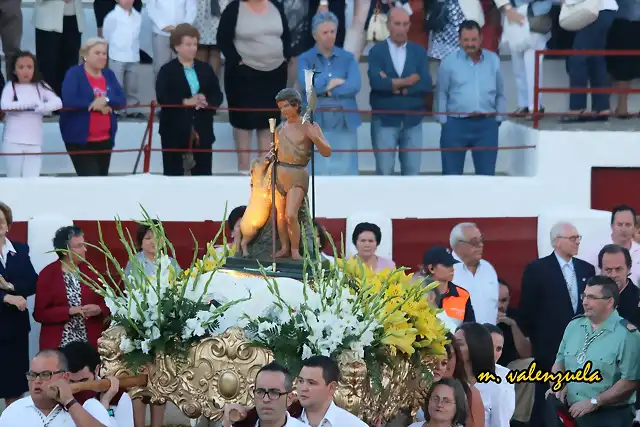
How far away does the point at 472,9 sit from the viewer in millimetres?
15344

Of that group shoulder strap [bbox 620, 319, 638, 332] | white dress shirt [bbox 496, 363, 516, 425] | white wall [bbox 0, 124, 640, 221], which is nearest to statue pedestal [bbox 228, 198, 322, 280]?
white dress shirt [bbox 496, 363, 516, 425]

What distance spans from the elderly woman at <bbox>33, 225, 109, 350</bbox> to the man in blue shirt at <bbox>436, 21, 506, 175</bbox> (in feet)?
13.0

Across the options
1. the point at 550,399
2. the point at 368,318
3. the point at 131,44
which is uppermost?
the point at 131,44

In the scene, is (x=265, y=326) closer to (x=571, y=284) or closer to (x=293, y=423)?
(x=293, y=423)

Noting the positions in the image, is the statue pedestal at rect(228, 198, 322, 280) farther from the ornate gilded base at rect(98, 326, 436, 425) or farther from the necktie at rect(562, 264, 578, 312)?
the necktie at rect(562, 264, 578, 312)

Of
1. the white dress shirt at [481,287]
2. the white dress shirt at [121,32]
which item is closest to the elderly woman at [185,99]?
the white dress shirt at [121,32]

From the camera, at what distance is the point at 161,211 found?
13.6 meters

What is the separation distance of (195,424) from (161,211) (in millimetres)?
4264

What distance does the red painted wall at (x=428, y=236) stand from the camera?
44.1 ft

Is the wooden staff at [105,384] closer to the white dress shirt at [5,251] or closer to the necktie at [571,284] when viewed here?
the white dress shirt at [5,251]

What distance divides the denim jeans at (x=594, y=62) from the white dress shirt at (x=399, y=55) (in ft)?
5.41

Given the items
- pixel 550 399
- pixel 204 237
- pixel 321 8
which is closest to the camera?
pixel 550 399

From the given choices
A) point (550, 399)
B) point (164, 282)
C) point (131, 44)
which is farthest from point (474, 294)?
point (131, 44)

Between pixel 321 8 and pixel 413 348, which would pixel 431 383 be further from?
pixel 321 8
